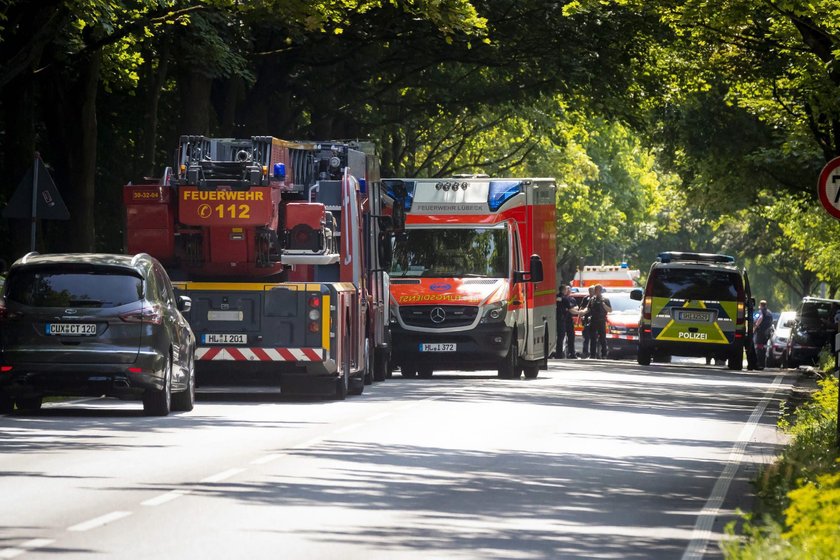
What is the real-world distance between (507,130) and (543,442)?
139 feet

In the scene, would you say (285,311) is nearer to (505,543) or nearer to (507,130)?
(505,543)

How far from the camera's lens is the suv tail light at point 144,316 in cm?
2062

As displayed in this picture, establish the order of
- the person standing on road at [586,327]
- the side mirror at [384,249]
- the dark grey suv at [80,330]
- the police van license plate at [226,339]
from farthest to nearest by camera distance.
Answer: the person standing on road at [586,327], the side mirror at [384,249], the police van license plate at [226,339], the dark grey suv at [80,330]

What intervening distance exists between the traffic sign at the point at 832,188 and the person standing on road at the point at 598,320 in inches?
1135

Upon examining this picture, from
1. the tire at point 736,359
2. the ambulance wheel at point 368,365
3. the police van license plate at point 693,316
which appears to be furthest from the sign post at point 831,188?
the tire at point 736,359

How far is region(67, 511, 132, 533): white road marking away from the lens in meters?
11.1

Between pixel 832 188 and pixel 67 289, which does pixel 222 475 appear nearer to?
pixel 67 289

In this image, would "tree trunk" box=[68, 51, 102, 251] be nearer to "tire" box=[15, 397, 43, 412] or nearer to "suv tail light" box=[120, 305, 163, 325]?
"tire" box=[15, 397, 43, 412]

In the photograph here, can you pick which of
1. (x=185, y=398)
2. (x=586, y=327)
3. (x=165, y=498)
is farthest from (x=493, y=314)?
(x=165, y=498)

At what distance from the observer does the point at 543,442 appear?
1870cm

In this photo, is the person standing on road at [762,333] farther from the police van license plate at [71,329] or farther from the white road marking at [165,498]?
the white road marking at [165,498]

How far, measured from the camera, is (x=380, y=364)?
31438 mm

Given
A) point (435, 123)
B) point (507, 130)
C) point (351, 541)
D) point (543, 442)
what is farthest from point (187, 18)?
point (507, 130)

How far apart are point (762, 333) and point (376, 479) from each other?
141ft
